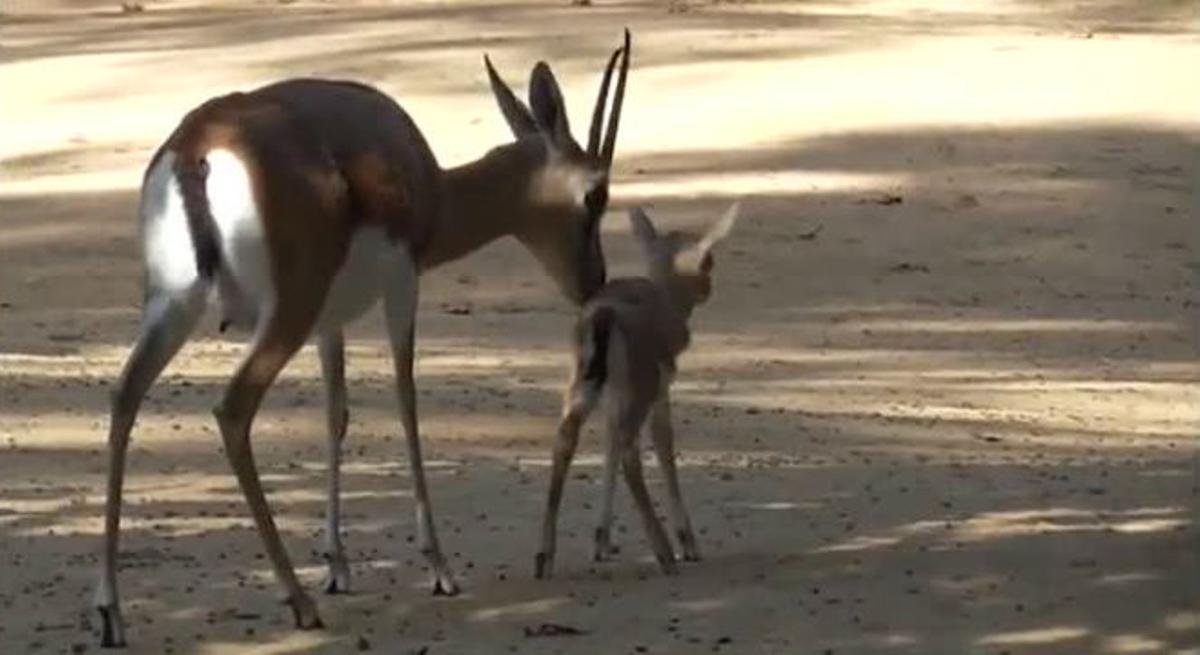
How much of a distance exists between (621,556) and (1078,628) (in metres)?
1.46

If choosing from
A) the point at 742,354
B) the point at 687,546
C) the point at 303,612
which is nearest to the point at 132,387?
the point at 303,612

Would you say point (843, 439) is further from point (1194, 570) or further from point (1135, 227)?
point (1135, 227)

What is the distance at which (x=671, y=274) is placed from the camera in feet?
28.5

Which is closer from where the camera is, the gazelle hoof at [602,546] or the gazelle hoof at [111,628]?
the gazelle hoof at [111,628]

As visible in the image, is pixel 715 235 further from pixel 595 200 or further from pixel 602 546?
pixel 602 546

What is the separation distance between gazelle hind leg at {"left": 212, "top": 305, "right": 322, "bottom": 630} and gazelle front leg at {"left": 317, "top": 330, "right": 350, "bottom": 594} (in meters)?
0.49

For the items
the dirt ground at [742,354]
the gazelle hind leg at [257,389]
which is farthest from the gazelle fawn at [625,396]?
the gazelle hind leg at [257,389]

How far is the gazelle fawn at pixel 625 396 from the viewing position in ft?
25.9

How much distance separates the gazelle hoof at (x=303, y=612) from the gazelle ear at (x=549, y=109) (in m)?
1.69

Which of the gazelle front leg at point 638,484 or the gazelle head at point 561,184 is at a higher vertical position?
the gazelle head at point 561,184

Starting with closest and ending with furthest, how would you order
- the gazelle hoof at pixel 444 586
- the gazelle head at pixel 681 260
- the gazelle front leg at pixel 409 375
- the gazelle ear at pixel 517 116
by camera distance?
the gazelle front leg at pixel 409 375 → the gazelle hoof at pixel 444 586 → the gazelle ear at pixel 517 116 → the gazelle head at pixel 681 260

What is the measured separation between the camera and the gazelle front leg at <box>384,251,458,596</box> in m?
7.50

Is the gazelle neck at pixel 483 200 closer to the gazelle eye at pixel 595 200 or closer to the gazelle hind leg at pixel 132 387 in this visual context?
the gazelle eye at pixel 595 200

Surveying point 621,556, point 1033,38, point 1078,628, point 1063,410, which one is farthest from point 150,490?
point 1033,38
